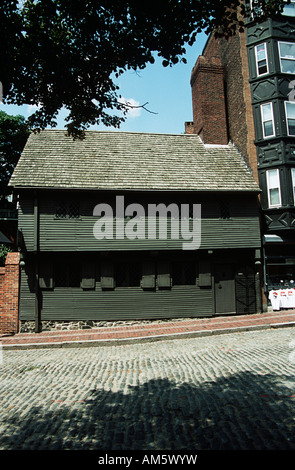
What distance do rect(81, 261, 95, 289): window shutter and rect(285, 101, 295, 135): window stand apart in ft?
40.0

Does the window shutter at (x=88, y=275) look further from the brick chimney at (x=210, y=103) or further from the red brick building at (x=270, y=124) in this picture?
the brick chimney at (x=210, y=103)

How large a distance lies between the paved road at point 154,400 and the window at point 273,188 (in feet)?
28.8

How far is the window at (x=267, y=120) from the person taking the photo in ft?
54.7

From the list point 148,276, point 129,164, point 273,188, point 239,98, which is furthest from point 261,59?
point 148,276

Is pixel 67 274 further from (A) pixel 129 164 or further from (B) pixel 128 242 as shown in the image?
(A) pixel 129 164

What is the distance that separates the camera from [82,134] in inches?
257

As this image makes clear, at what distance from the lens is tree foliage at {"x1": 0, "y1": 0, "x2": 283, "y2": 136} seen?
5.11m

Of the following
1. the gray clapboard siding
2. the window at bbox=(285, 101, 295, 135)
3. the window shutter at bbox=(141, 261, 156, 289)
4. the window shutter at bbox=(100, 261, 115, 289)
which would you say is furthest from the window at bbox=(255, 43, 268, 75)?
the window shutter at bbox=(100, 261, 115, 289)

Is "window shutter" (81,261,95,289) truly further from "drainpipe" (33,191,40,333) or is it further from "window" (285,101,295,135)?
"window" (285,101,295,135)

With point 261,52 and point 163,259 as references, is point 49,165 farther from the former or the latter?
point 261,52

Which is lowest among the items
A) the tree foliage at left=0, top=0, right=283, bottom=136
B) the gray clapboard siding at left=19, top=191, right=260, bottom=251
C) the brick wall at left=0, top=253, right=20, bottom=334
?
the brick wall at left=0, top=253, right=20, bottom=334

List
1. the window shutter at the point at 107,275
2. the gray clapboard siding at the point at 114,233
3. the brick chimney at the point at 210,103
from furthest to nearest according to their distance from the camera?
the brick chimney at the point at 210,103 → the window shutter at the point at 107,275 → the gray clapboard siding at the point at 114,233

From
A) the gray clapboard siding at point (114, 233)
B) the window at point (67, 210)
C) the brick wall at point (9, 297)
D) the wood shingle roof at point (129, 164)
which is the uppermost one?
the wood shingle roof at point (129, 164)

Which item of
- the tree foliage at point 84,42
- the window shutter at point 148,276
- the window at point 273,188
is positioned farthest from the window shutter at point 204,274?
the tree foliage at point 84,42
